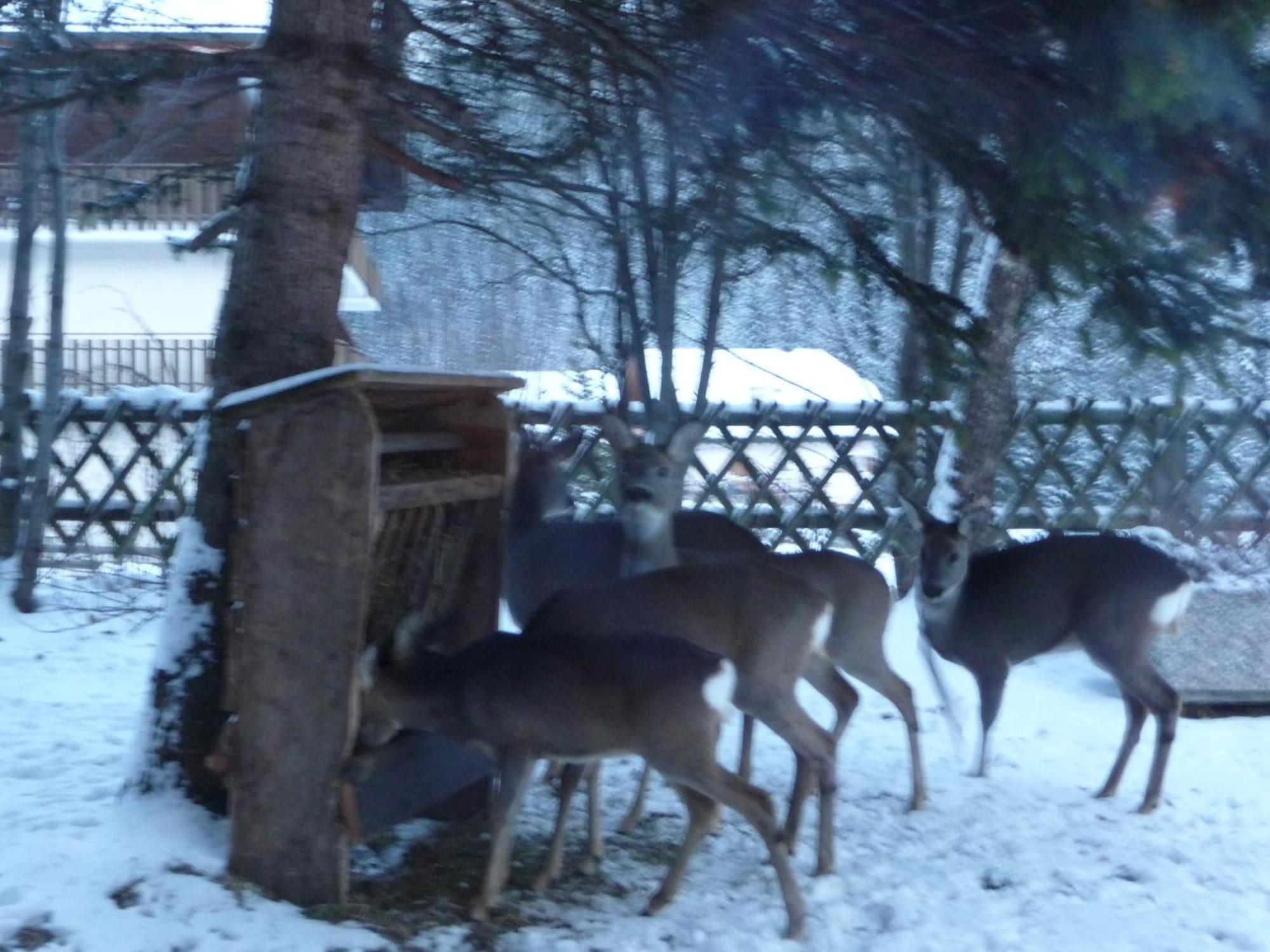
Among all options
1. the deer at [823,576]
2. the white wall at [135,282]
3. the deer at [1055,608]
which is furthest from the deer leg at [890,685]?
the white wall at [135,282]

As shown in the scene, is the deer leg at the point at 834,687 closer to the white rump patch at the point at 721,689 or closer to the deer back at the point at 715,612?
the deer back at the point at 715,612

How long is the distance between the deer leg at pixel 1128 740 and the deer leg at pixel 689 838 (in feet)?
9.28

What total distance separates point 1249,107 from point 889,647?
578 centimetres

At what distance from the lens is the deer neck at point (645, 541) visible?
24.1 ft

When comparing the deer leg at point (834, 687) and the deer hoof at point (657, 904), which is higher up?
the deer leg at point (834, 687)

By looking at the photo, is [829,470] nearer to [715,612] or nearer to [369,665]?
[715,612]

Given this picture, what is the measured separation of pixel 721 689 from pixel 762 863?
50.2 inches

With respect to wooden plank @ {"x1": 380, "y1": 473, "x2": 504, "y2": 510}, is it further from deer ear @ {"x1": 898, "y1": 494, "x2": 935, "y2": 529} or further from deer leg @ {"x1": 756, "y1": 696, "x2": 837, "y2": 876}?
deer ear @ {"x1": 898, "y1": 494, "x2": 935, "y2": 529}

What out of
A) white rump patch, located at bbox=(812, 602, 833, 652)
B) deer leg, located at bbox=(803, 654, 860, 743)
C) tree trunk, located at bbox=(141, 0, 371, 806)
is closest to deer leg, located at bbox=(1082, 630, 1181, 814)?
deer leg, located at bbox=(803, 654, 860, 743)

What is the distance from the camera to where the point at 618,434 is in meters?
7.66

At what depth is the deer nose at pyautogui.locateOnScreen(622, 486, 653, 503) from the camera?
7.31 m

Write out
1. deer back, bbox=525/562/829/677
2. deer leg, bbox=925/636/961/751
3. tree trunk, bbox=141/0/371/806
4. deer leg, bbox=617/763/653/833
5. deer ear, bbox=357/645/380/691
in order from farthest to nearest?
deer leg, bbox=925/636/961/751
deer leg, bbox=617/763/653/833
deer back, bbox=525/562/829/677
tree trunk, bbox=141/0/371/806
deer ear, bbox=357/645/380/691

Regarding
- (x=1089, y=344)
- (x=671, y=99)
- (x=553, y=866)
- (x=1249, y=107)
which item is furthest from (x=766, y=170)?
(x=553, y=866)

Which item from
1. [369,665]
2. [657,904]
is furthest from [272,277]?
[657,904]
